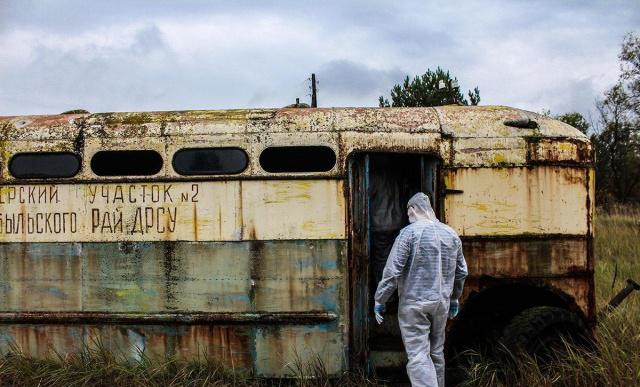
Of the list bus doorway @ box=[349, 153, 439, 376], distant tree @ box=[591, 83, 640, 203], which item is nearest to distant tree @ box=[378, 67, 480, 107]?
distant tree @ box=[591, 83, 640, 203]

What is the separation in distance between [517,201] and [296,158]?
74.5 inches

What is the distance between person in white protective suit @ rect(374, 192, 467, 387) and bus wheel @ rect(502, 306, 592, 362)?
2.60 feet

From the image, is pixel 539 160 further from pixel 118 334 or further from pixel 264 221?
pixel 118 334

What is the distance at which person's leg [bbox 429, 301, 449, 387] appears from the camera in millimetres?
4352

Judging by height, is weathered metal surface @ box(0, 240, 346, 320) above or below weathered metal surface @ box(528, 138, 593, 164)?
below

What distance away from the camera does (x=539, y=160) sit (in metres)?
5.04

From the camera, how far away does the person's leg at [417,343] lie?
14.0 feet

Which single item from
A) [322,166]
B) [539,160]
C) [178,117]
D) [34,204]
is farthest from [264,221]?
[539,160]

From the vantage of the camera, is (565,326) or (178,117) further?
(178,117)

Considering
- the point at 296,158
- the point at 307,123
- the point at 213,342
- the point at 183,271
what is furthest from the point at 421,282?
the point at 183,271

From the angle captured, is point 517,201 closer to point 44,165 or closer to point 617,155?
point 44,165

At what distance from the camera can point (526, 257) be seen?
16.3 ft

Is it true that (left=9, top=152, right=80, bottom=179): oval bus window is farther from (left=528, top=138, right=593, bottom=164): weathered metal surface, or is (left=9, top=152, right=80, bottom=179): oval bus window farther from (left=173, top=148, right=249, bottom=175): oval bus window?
(left=528, top=138, right=593, bottom=164): weathered metal surface

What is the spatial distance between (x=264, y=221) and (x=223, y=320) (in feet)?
2.95
